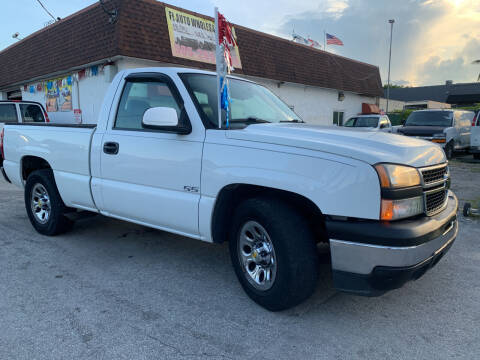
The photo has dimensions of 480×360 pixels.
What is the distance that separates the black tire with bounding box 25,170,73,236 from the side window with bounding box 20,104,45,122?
7.76m

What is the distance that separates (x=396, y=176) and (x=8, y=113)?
12.1 m

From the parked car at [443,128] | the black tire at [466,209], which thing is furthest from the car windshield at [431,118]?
the black tire at [466,209]

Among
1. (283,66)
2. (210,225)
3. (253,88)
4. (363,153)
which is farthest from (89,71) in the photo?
(363,153)

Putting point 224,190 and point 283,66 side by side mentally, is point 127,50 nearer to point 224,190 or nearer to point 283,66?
point 283,66

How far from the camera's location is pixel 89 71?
43.2 feet

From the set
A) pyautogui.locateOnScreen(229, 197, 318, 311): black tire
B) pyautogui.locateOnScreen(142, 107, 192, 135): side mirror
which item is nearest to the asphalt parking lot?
pyautogui.locateOnScreen(229, 197, 318, 311): black tire

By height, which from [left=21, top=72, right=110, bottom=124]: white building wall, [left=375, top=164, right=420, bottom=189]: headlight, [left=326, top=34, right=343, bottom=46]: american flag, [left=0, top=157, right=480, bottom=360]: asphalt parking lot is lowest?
[left=0, top=157, right=480, bottom=360]: asphalt parking lot

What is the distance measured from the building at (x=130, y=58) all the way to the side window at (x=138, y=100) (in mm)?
8128

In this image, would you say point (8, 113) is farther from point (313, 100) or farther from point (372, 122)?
point (313, 100)

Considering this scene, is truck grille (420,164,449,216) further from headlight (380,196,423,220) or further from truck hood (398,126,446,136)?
truck hood (398,126,446,136)

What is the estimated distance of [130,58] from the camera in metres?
11.6

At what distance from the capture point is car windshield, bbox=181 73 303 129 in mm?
3301

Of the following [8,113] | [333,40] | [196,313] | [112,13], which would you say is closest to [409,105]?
[333,40]

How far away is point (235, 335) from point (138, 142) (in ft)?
6.49
